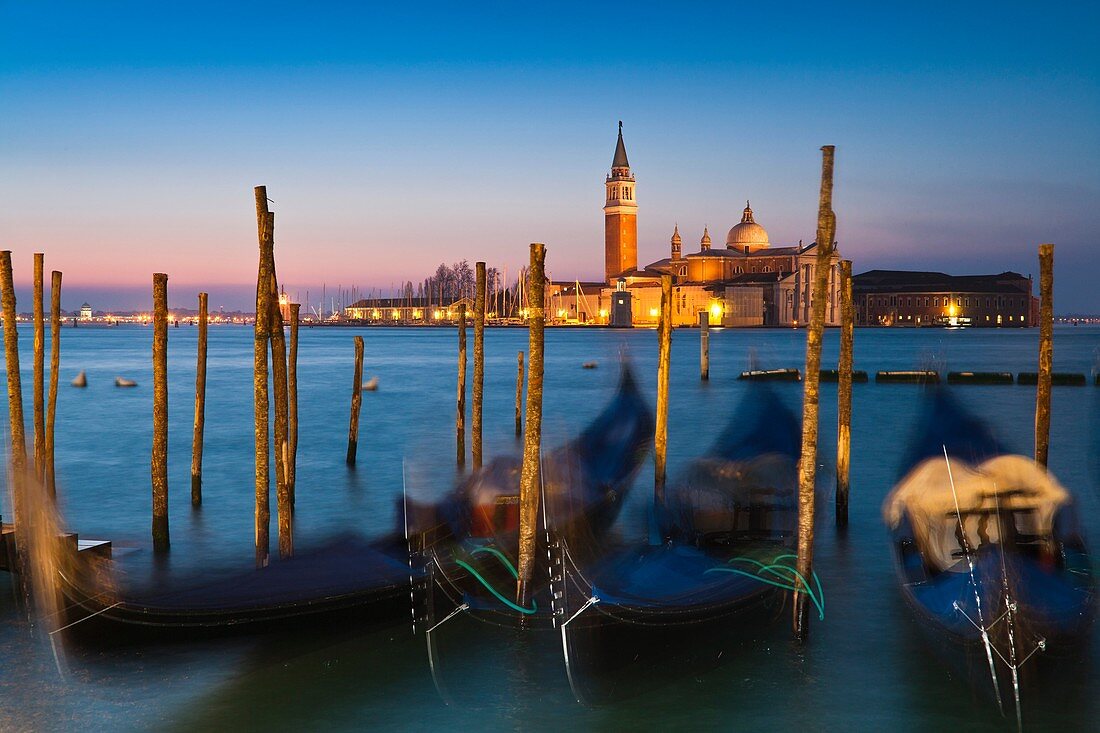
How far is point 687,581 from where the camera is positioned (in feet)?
17.4

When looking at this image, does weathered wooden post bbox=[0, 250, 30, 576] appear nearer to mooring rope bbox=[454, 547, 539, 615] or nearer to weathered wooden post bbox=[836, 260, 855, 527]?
mooring rope bbox=[454, 547, 539, 615]

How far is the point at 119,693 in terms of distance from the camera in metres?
4.88

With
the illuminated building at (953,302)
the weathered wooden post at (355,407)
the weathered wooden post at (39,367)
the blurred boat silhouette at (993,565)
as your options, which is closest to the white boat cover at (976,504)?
the blurred boat silhouette at (993,565)

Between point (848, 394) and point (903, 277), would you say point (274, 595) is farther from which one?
point (903, 277)

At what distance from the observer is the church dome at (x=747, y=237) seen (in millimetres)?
83438

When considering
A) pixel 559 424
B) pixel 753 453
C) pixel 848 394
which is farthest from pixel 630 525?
pixel 559 424

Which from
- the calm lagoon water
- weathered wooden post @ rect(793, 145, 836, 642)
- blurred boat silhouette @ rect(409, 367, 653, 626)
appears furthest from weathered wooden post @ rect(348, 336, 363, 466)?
weathered wooden post @ rect(793, 145, 836, 642)

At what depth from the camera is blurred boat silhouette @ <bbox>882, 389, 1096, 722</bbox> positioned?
16.4 ft

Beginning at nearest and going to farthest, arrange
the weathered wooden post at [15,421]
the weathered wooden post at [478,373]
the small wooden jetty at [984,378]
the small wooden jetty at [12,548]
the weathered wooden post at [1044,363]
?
the weathered wooden post at [15,421] → the small wooden jetty at [12,548] → the weathered wooden post at [1044,363] → the weathered wooden post at [478,373] → the small wooden jetty at [984,378]

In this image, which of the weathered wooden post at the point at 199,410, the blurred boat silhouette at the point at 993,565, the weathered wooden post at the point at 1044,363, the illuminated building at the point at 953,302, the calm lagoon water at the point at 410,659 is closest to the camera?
the calm lagoon water at the point at 410,659

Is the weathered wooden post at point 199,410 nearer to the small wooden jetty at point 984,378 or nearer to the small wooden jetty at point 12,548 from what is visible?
the small wooden jetty at point 12,548

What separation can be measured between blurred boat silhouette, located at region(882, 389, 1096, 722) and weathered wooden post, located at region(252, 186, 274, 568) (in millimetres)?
3759

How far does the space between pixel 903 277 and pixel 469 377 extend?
246 feet

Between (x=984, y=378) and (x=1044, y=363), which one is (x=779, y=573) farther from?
(x=984, y=378)
